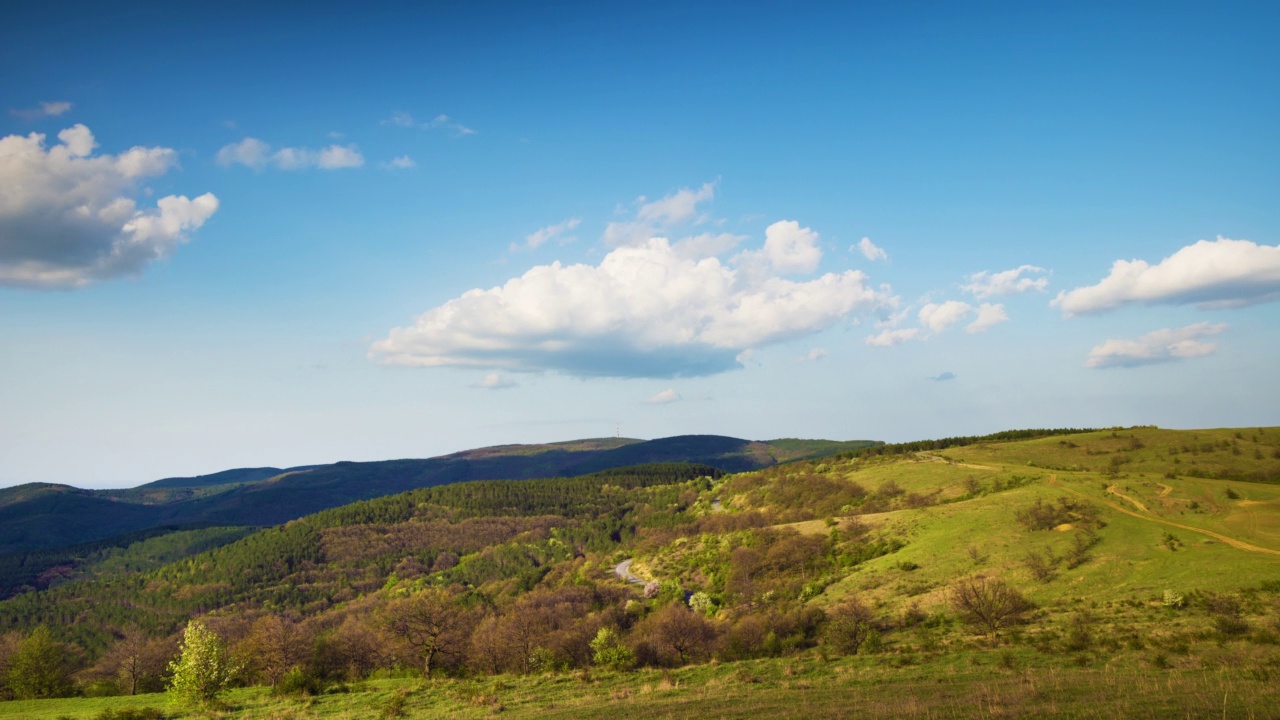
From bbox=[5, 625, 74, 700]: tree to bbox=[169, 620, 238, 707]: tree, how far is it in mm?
46783

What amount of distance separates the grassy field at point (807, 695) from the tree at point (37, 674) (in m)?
31.6

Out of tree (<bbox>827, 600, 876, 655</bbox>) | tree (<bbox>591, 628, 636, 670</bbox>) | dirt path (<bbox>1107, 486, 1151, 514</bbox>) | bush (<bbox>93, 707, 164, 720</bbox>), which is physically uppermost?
dirt path (<bbox>1107, 486, 1151, 514</bbox>)

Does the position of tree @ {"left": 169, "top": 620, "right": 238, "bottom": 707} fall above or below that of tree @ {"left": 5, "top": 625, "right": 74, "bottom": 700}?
above

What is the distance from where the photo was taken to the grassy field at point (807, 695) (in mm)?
20391

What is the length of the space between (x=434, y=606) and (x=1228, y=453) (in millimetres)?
137958

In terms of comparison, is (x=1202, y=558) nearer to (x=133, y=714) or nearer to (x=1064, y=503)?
(x=1064, y=503)

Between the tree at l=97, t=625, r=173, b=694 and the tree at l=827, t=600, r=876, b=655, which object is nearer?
the tree at l=827, t=600, r=876, b=655

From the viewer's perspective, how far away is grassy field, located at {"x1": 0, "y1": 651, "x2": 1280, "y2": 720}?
20.4 meters

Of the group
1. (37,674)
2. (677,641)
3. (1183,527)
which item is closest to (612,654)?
(677,641)

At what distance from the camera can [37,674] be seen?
73.6 m

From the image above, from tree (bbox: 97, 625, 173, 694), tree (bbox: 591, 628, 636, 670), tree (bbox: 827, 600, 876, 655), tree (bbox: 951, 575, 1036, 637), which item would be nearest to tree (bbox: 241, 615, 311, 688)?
tree (bbox: 97, 625, 173, 694)

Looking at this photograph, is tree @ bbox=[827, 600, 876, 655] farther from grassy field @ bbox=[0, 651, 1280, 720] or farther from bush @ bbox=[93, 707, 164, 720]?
bush @ bbox=[93, 707, 164, 720]

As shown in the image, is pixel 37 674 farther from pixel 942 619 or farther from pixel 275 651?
pixel 942 619

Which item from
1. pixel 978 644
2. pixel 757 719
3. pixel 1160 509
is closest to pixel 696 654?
pixel 978 644
